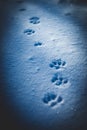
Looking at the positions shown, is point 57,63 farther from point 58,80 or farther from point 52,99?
point 52,99

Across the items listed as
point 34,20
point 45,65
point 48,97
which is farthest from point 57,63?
point 34,20

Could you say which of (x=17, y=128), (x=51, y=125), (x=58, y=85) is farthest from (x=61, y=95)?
(x=17, y=128)

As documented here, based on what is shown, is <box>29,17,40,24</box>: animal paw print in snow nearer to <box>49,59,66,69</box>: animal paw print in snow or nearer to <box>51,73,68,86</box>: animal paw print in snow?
<box>49,59,66,69</box>: animal paw print in snow

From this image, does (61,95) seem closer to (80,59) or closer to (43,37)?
(80,59)

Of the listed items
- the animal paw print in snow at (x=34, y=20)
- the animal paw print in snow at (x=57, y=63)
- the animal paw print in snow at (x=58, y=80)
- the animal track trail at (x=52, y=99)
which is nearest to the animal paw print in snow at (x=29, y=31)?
the animal paw print in snow at (x=34, y=20)

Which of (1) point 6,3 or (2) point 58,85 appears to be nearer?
(2) point 58,85

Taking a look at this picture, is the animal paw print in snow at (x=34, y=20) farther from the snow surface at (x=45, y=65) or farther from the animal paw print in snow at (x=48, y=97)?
the animal paw print in snow at (x=48, y=97)

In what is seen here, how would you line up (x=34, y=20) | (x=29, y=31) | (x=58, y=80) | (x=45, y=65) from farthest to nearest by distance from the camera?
(x=34, y=20)
(x=29, y=31)
(x=45, y=65)
(x=58, y=80)

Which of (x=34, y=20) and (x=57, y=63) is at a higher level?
(x=34, y=20)

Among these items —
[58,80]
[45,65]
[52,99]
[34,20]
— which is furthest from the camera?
[34,20]
